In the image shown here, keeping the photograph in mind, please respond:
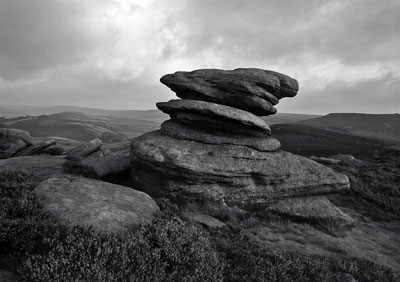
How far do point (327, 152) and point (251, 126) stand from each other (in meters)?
40.3

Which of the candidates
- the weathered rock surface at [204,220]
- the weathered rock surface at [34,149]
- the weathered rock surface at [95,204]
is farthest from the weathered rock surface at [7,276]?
the weathered rock surface at [34,149]

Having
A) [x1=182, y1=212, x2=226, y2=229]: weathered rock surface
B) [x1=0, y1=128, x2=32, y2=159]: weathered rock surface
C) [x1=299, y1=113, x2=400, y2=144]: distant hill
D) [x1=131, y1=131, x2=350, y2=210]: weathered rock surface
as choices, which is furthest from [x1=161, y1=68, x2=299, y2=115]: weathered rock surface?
[x1=299, y1=113, x2=400, y2=144]: distant hill

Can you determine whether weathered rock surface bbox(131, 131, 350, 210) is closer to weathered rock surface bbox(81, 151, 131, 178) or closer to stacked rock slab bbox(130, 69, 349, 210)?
stacked rock slab bbox(130, 69, 349, 210)

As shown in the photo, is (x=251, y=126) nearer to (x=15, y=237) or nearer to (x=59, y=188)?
(x=59, y=188)

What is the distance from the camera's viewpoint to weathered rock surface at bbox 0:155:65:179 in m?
20.0

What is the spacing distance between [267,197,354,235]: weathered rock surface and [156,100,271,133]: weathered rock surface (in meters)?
5.57

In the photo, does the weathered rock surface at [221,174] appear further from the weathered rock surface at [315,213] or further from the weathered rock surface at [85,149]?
the weathered rock surface at [85,149]

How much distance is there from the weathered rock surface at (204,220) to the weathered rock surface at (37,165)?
10.9 meters

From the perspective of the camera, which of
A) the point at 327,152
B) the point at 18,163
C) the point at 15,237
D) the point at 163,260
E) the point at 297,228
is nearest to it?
the point at 15,237

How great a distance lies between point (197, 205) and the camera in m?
16.2

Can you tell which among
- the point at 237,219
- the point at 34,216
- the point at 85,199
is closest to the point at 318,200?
the point at 237,219

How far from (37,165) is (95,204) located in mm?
14286

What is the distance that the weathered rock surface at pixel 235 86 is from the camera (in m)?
19.8

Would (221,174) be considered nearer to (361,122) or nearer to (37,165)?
(37,165)
